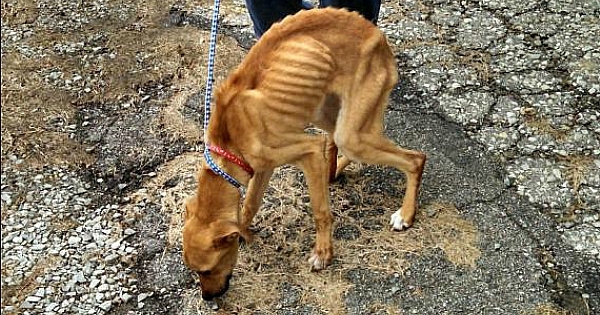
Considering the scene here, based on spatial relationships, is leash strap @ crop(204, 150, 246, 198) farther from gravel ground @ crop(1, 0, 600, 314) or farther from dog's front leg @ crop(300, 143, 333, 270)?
gravel ground @ crop(1, 0, 600, 314)

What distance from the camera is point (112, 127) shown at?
4.97 meters

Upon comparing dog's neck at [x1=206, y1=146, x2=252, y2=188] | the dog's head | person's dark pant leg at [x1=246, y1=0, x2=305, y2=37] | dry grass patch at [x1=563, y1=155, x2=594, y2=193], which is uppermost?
person's dark pant leg at [x1=246, y1=0, x2=305, y2=37]

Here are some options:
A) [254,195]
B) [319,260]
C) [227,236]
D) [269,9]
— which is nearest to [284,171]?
[254,195]

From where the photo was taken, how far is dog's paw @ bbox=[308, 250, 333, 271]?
12.9ft

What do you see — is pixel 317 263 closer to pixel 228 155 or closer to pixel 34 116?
pixel 228 155

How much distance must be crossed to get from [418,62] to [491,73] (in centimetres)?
52

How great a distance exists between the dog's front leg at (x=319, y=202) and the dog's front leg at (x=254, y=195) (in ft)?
0.82

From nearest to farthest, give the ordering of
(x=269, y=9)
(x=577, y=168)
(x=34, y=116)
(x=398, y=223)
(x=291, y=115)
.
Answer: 1. (x=291, y=115)
2. (x=398, y=223)
3. (x=269, y=9)
4. (x=577, y=168)
5. (x=34, y=116)

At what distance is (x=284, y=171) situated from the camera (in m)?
4.57

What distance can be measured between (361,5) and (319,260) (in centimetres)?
153

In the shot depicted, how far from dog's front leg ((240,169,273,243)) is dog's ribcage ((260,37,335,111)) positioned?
45 centimetres

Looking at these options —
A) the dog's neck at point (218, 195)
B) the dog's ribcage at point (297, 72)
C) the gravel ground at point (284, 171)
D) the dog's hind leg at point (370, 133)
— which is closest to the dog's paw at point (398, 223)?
the gravel ground at point (284, 171)

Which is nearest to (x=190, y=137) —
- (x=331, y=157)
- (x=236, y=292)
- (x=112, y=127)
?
(x=112, y=127)

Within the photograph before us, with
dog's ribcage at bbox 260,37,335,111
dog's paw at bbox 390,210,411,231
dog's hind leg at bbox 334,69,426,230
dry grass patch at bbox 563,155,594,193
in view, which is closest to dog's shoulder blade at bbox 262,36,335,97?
dog's ribcage at bbox 260,37,335,111
